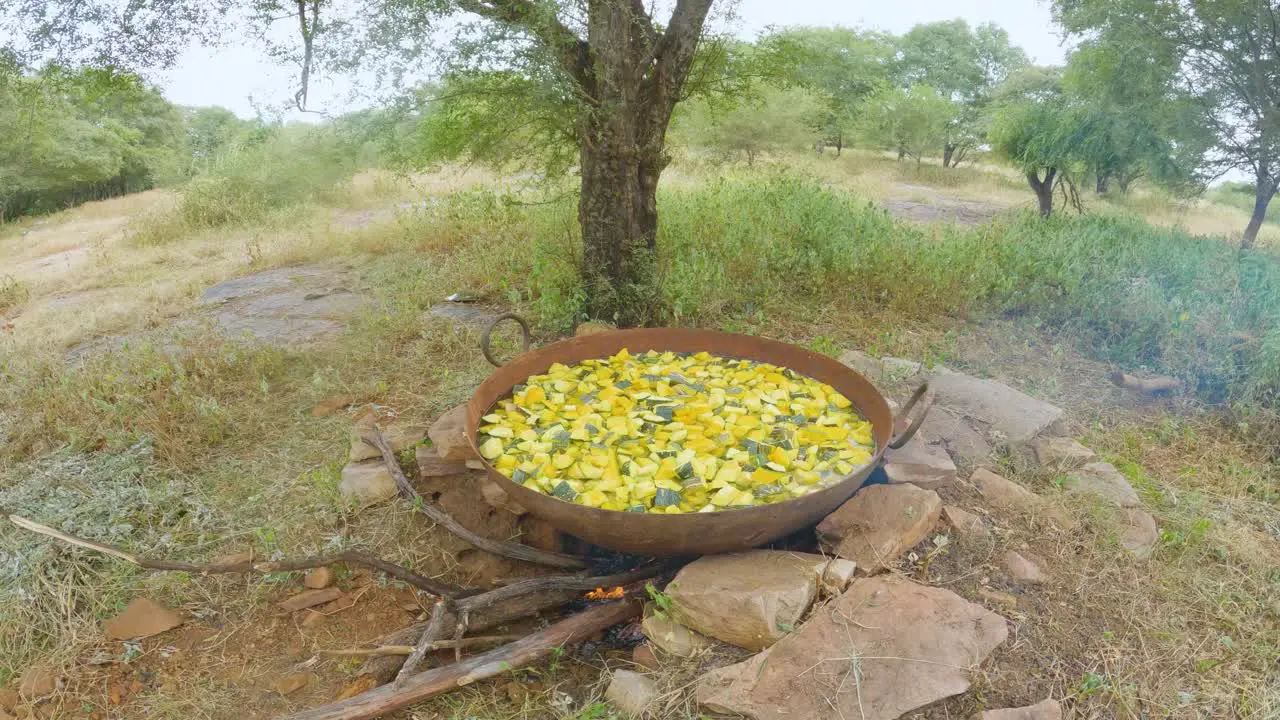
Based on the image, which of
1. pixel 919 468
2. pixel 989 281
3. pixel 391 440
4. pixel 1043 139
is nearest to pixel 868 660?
pixel 919 468

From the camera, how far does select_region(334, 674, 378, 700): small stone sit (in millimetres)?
2375

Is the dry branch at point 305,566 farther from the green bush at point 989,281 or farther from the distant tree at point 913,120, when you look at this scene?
the distant tree at point 913,120

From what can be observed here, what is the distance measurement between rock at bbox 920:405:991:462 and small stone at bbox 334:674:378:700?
2.48 meters

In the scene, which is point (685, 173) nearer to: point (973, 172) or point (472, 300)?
point (472, 300)

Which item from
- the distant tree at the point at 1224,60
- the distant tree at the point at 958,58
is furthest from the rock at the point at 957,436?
the distant tree at the point at 958,58

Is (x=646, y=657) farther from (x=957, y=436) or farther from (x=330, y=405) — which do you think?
(x=330, y=405)

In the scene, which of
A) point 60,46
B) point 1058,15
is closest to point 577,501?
point 60,46

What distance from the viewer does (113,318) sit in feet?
18.3

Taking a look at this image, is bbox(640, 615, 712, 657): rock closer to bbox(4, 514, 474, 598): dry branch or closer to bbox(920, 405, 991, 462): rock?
bbox(4, 514, 474, 598): dry branch

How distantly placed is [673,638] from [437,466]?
4.76 ft

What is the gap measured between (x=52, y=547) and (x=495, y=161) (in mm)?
3623

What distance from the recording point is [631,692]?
2.07m

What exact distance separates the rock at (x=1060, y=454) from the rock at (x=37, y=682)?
3970mm

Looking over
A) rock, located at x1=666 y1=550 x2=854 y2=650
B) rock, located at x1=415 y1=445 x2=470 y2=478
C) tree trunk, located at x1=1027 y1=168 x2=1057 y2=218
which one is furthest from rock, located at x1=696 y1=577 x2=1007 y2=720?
tree trunk, located at x1=1027 y1=168 x2=1057 y2=218
